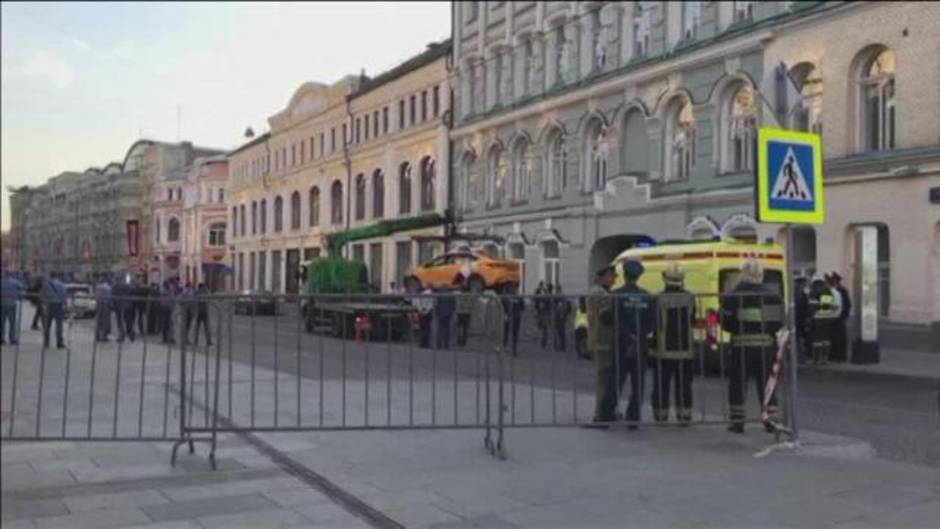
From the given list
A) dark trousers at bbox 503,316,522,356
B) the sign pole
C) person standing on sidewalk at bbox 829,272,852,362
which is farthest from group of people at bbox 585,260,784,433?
person standing on sidewalk at bbox 829,272,852,362

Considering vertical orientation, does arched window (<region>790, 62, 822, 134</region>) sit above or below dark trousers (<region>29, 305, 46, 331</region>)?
above

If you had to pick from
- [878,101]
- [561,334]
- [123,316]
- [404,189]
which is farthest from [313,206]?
[123,316]

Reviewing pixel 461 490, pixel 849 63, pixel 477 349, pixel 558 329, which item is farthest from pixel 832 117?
pixel 461 490

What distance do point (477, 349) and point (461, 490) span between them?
2514mm

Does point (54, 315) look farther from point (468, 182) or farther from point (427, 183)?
point (427, 183)

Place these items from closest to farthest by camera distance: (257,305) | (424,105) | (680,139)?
1. (257,305)
2. (680,139)
3. (424,105)

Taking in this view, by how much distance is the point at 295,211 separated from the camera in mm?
61625

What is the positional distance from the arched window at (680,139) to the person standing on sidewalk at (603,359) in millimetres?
20463

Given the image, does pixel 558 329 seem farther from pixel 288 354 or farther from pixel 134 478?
pixel 134 478

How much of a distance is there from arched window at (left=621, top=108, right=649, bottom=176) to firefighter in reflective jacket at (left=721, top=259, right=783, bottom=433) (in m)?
22.0

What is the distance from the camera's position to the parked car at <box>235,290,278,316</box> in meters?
9.03

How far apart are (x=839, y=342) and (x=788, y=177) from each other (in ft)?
39.0

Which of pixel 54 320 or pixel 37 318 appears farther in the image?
pixel 54 320

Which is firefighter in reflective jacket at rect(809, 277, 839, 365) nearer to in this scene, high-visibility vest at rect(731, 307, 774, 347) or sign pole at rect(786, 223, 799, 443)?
high-visibility vest at rect(731, 307, 774, 347)
